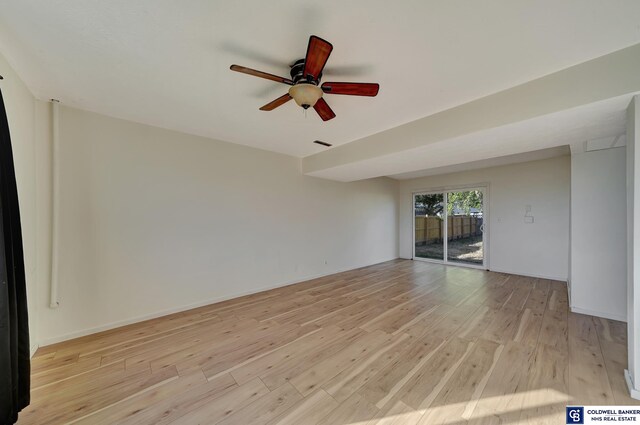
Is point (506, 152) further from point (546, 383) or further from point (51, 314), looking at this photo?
point (51, 314)

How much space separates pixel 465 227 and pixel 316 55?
6.14 metres

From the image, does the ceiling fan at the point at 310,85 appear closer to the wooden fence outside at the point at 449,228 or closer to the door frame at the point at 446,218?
the door frame at the point at 446,218

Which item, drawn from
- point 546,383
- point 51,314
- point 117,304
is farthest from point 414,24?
point 51,314

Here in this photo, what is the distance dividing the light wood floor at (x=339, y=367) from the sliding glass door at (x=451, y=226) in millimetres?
2539

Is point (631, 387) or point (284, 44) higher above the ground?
point (284, 44)

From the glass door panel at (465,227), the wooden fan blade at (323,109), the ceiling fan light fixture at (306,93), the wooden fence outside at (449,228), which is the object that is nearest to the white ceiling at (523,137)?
the wooden fan blade at (323,109)

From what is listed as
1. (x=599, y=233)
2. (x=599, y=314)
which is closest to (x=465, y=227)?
(x=599, y=233)

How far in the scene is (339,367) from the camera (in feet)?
6.88

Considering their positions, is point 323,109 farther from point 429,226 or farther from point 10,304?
point 429,226

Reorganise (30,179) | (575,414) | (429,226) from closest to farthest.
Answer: (575,414) → (30,179) → (429,226)

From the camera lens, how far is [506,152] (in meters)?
3.20

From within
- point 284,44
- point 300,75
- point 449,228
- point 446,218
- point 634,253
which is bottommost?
point 449,228

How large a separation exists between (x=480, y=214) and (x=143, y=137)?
6.87 metres

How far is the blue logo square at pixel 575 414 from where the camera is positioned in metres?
1.54
